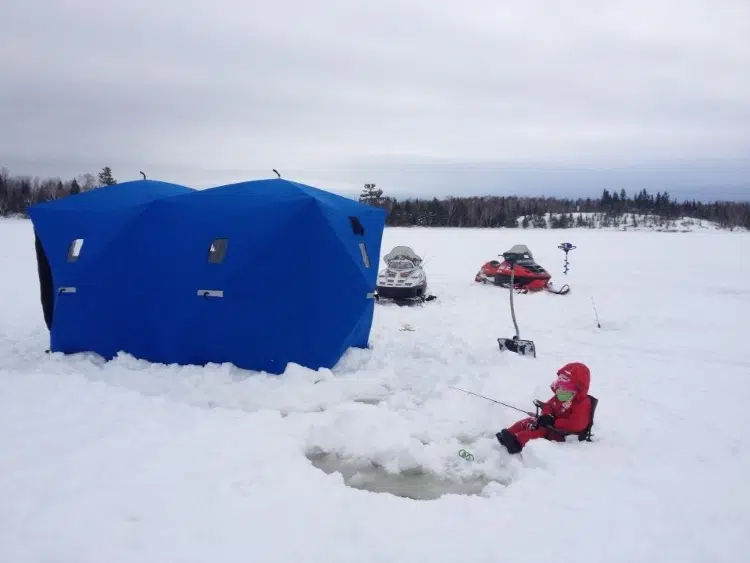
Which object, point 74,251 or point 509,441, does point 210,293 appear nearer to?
point 74,251

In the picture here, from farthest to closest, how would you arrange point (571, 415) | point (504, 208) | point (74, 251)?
1. point (504, 208)
2. point (74, 251)
3. point (571, 415)

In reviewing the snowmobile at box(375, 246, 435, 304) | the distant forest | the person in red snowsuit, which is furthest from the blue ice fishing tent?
the distant forest

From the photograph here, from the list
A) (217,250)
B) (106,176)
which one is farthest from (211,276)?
(106,176)

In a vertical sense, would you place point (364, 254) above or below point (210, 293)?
above

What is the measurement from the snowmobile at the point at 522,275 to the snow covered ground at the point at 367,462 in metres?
7.72

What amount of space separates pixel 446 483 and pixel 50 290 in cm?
741

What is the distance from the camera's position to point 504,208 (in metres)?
100

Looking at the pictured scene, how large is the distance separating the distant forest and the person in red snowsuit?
60114mm

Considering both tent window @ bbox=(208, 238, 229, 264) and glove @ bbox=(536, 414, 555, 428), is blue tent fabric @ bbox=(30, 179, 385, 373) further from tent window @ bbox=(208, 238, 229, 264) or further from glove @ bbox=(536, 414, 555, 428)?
glove @ bbox=(536, 414, 555, 428)

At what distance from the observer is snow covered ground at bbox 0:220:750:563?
3.57 m

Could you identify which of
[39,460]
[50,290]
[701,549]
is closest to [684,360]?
[701,549]

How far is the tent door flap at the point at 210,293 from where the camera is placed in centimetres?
713

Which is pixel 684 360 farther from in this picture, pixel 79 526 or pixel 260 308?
pixel 79 526

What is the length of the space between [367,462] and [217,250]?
3.77 metres
